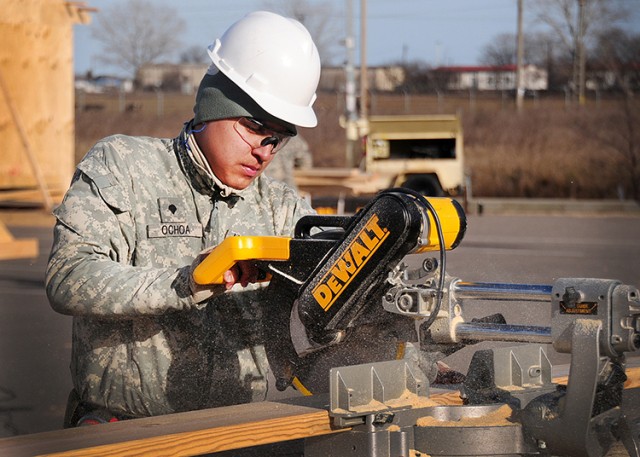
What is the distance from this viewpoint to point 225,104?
314 centimetres

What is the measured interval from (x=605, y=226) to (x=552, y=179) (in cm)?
747

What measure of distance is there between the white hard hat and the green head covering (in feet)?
0.07

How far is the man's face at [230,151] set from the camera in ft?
10.3

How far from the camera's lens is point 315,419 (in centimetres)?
258

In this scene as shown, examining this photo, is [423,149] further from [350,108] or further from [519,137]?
[519,137]

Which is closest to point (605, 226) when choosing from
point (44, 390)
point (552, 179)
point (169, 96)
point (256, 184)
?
point (552, 179)

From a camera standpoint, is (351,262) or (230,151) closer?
(351,262)

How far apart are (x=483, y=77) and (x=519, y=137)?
6988mm

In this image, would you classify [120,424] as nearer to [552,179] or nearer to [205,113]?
[205,113]

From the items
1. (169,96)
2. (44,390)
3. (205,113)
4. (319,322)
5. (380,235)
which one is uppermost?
(169,96)

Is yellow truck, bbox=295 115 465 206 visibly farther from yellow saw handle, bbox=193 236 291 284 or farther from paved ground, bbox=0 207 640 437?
yellow saw handle, bbox=193 236 291 284

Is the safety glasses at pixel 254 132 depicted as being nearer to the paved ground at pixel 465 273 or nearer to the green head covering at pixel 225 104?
the green head covering at pixel 225 104

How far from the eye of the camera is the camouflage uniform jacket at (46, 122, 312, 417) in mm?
2828

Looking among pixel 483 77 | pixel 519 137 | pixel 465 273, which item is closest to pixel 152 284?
pixel 465 273
